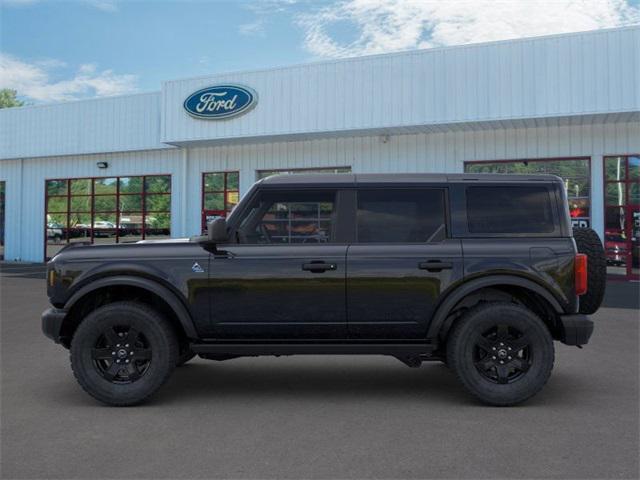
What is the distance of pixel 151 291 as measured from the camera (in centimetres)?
501

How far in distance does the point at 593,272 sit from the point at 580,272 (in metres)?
0.35

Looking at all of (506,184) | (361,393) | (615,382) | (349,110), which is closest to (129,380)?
(361,393)

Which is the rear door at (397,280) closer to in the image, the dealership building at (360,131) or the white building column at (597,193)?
the dealership building at (360,131)

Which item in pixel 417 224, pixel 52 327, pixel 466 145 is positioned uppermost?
pixel 466 145

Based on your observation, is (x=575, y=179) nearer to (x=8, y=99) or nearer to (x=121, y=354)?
(x=121, y=354)

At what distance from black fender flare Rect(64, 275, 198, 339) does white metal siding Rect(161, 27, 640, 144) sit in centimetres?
1305

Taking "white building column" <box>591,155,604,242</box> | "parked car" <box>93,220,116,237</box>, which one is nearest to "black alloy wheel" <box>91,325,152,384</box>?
"white building column" <box>591,155,604,242</box>

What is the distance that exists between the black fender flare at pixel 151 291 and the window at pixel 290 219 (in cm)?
76

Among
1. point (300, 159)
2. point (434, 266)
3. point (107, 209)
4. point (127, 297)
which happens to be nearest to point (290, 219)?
point (434, 266)

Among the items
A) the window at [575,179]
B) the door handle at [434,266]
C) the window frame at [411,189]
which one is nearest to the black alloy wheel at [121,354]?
the window frame at [411,189]

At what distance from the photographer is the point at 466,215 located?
514 cm

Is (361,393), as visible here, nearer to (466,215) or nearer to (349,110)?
(466,215)

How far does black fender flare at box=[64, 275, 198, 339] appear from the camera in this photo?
499cm

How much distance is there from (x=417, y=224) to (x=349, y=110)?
13181 mm
